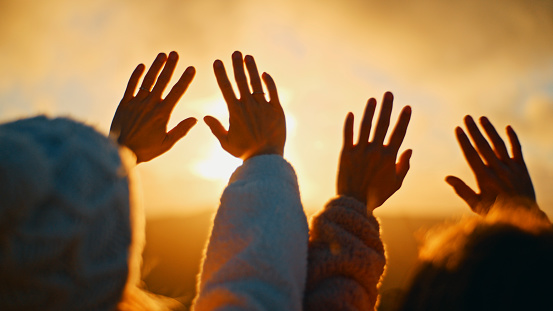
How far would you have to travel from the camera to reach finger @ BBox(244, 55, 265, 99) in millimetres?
2150

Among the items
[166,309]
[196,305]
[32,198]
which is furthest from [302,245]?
[32,198]

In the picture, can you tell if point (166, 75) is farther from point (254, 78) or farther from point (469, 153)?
point (469, 153)

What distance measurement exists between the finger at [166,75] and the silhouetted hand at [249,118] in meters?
0.33

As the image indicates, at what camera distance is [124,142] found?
204cm

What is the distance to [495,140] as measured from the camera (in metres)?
2.24

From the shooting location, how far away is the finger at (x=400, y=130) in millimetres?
2055

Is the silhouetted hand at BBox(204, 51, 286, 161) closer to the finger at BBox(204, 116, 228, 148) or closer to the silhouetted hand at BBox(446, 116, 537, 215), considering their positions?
the finger at BBox(204, 116, 228, 148)

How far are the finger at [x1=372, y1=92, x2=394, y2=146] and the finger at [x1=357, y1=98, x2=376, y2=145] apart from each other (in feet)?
0.16

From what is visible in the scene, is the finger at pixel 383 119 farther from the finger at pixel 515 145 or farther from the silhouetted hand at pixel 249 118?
the finger at pixel 515 145

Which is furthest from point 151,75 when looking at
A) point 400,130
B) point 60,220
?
point 400,130

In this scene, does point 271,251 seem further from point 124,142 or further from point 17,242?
point 124,142

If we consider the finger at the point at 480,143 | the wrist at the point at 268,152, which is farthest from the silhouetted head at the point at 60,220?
the finger at the point at 480,143

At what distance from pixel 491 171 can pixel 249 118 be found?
5.23ft

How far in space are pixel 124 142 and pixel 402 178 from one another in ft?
5.72
